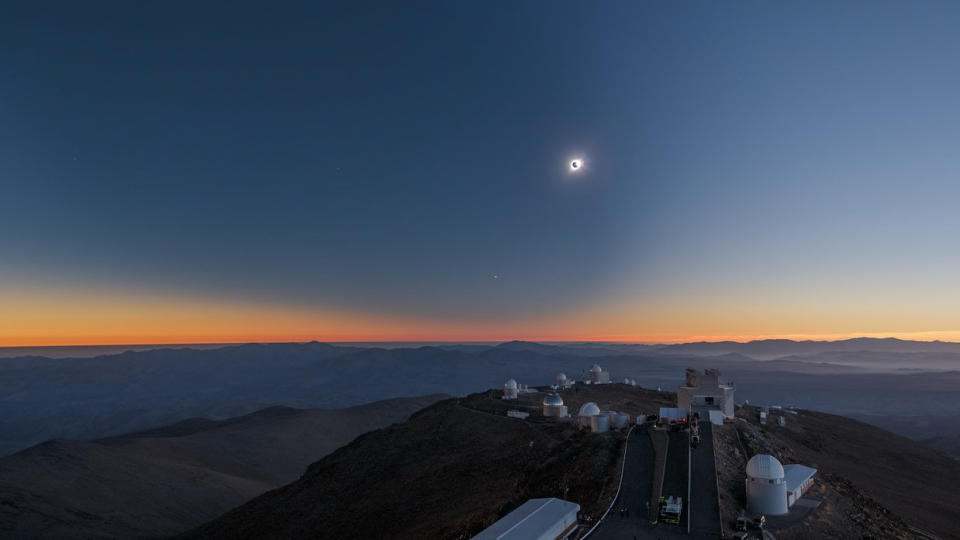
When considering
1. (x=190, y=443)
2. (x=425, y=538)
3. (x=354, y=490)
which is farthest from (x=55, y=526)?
(x=425, y=538)

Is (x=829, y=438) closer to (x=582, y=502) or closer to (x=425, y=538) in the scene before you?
(x=582, y=502)

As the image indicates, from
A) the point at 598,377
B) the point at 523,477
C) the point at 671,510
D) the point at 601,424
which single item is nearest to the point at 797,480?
the point at 671,510

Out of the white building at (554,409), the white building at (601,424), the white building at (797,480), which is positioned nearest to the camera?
the white building at (797,480)

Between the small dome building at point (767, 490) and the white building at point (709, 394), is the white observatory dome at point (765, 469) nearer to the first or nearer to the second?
the small dome building at point (767, 490)

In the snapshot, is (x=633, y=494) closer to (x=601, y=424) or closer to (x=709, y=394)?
(x=601, y=424)

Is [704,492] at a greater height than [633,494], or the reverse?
[704,492]

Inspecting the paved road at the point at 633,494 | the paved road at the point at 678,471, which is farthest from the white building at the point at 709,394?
the paved road at the point at 633,494
